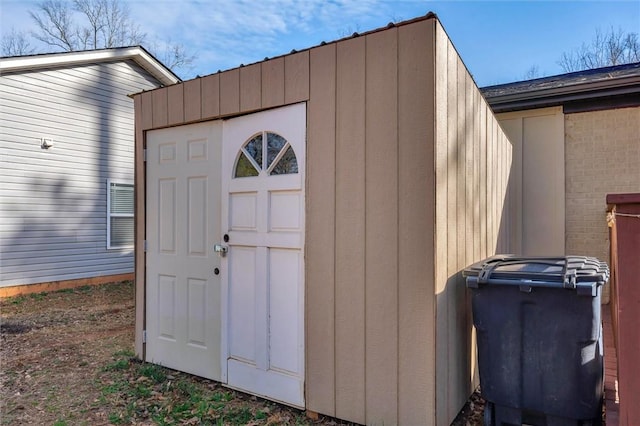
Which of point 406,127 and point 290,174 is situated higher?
point 406,127

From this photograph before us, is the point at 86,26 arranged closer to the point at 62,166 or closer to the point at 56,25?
the point at 56,25

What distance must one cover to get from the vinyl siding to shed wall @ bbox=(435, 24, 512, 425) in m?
7.93

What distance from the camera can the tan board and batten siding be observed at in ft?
8.11

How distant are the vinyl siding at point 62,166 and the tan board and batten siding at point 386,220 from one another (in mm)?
6646

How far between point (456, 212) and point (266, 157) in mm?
1496

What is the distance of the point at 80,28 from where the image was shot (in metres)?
15.3

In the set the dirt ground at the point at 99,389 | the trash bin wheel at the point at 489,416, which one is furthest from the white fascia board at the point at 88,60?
the trash bin wheel at the point at 489,416

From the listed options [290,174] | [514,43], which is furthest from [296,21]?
[514,43]

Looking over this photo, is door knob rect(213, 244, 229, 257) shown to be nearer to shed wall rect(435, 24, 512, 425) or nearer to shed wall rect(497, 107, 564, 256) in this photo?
shed wall rect(435, 24, 512, 425)

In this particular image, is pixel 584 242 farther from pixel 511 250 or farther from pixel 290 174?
pixel 290 174

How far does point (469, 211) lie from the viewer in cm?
320

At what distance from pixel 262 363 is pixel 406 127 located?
2.08 m

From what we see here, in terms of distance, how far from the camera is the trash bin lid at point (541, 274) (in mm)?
2279

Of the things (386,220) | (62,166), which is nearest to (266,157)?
(386,220)
